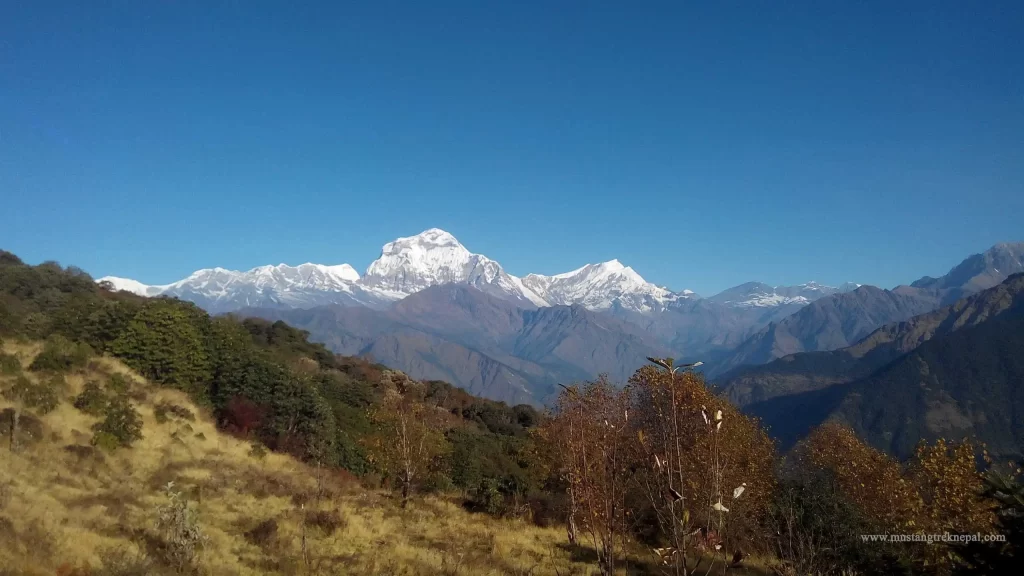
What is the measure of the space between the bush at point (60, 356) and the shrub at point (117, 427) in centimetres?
484

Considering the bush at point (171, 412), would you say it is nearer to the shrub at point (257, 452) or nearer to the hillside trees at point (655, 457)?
Result: the shrub at point (257, 452)

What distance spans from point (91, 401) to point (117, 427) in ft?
9.59

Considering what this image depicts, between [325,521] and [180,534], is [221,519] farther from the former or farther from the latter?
[180,534]

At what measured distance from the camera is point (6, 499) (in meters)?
13.5

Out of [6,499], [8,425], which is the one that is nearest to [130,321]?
[8,425]

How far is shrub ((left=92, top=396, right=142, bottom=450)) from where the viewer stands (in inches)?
934

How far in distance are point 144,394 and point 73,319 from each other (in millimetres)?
10767

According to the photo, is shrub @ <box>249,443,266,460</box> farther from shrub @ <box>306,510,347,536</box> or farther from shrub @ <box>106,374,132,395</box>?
shrub @ <box>306,510,347,536</box>

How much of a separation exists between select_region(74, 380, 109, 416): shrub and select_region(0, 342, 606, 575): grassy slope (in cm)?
46

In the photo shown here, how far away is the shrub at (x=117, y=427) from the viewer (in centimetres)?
2373

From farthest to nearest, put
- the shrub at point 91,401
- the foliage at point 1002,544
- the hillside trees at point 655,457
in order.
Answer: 1. the shrub at point 91,401
2. the foliage at point 1002,544
3. the hillside trees at point 655,457

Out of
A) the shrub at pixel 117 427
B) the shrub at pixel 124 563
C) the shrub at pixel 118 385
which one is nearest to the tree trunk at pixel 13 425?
the shrub at pixel 117 427

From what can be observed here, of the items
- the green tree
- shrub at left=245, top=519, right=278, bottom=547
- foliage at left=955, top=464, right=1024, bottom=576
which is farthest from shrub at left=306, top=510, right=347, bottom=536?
the green tree

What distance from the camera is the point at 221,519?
1775 cm
